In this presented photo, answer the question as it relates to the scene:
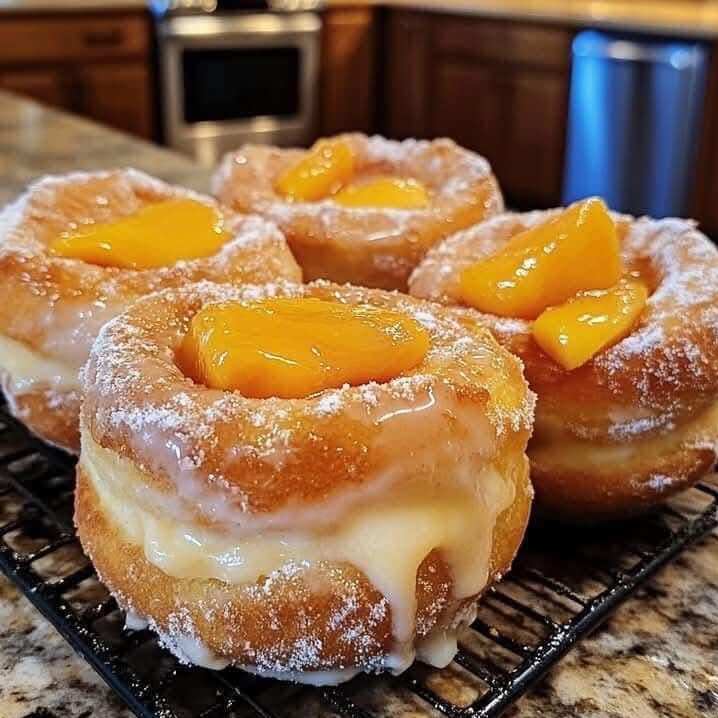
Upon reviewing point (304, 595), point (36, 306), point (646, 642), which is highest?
point (36, 306)

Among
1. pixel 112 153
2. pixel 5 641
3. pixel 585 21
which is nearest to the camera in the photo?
pixel 5 641

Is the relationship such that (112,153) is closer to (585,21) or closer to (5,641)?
(5,641)

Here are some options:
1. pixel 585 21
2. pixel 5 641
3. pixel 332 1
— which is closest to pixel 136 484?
pixel 5 641

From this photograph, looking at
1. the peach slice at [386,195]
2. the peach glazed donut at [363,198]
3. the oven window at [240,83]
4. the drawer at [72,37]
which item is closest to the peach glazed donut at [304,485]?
the peach glazed donut at [363,198]

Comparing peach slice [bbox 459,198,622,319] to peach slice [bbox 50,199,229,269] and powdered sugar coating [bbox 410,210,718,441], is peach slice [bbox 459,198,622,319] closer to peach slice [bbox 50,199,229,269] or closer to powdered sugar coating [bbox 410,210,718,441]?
powdered sugar coating [bbox 410,210,718,441]

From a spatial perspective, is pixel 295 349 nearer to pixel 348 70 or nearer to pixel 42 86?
pixel 42 86

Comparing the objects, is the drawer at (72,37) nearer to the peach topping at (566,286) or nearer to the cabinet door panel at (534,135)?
the cabinet door panel at (534,135)

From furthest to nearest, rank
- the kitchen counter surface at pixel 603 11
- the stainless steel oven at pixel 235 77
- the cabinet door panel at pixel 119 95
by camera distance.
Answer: the stainless steel oven at pixel 235 77
the cabinet door panel at pixel 119 95
the kitchen counter surface at pixel 603 11

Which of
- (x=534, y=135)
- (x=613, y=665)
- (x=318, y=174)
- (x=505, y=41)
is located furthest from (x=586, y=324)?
(x=505, y=41)
